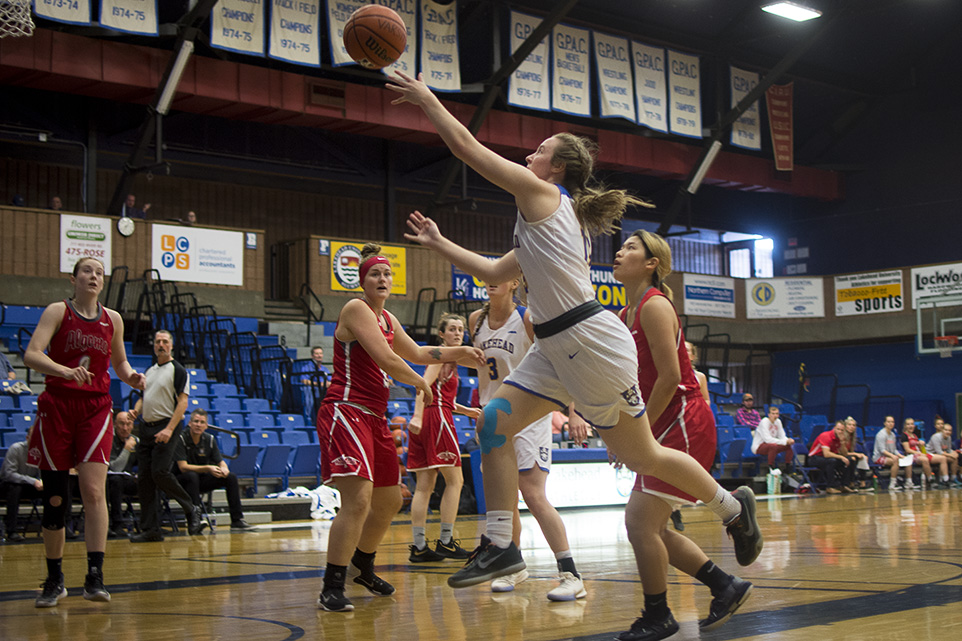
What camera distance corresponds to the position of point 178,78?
17656 millimetres

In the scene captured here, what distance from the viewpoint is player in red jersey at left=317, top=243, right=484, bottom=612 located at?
457cm

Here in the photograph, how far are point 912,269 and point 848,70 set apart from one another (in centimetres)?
653

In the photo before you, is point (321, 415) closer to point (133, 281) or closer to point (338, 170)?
point (133, 281)

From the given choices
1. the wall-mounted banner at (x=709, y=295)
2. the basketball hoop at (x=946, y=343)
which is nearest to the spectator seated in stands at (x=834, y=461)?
the basketball hoop at (x=946, y=343)

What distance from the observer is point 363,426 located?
187 inches

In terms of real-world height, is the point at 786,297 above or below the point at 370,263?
above

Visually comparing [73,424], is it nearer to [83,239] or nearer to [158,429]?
[158,429]

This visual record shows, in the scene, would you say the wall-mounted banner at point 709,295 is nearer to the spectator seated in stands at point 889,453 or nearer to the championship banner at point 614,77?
the championship banner at point 614,77

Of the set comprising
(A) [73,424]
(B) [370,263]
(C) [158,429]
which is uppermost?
(B) [370,263]

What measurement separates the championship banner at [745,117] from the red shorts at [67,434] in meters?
22.9

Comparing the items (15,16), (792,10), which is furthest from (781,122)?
(15,16)

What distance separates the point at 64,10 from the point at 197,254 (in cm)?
481

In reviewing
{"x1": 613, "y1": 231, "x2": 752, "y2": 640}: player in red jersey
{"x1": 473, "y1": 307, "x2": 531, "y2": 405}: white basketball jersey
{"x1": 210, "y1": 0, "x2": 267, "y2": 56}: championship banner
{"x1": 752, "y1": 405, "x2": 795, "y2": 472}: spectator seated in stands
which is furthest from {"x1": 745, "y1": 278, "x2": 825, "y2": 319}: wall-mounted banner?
{"x1": 613, "y1": 231, "x2": 752, "y2": 640}: player in red jersey

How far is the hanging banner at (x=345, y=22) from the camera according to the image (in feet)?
62.9
